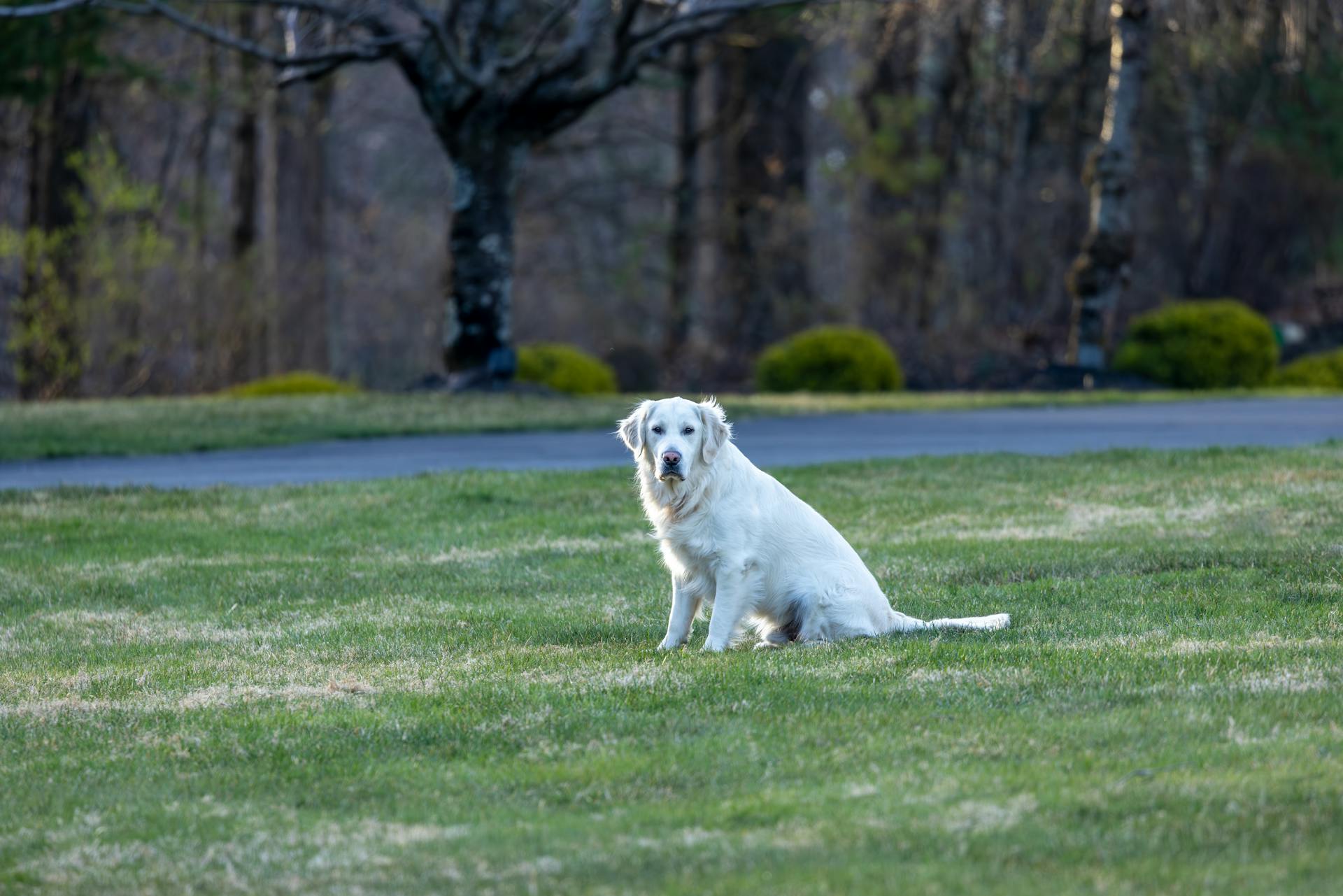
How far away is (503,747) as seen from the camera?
5535 millimetres

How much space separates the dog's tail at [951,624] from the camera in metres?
7.18

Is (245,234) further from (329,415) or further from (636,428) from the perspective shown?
(636,428)

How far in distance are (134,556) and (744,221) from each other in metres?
22.3

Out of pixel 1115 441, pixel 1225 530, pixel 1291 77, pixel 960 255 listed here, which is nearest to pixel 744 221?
pixel 960 255

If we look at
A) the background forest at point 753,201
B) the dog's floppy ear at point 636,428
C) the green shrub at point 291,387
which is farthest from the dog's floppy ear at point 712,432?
the background forest at point 753,201

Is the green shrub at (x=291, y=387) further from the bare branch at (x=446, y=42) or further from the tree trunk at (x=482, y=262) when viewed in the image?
the bare branch at (x=446, y=42)

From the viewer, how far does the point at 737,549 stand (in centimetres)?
702

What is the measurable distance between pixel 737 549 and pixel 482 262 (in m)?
13.4

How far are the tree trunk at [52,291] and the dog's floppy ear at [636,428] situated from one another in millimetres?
17729

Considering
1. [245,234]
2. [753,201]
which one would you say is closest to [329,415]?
[245,234]

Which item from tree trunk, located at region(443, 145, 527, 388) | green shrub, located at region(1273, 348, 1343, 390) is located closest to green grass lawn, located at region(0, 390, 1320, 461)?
tree trunk, located at region(443, 145, 527, 388)

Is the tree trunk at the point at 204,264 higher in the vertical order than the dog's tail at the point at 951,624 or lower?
higher

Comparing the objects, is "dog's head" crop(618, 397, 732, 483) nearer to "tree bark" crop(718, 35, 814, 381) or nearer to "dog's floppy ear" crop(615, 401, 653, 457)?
"dog's floppy ear" crop(615, 401, 653, 457)

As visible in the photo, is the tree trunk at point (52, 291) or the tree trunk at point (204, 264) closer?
the tree trunk at point (52, 291)
